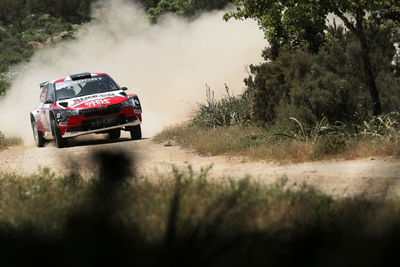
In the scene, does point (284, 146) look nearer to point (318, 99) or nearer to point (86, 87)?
point (318, 99)

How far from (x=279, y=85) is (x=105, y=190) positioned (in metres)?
7.55

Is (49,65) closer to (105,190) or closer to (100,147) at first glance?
(100,147)

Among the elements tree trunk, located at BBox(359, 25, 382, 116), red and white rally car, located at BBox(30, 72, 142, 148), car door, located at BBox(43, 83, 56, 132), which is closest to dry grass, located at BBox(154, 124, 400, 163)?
tree trunk, located at BBox(359, 25, 382, 116)

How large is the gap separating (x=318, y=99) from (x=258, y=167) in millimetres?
2540

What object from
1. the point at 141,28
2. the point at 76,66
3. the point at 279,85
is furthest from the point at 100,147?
the point at 141,28

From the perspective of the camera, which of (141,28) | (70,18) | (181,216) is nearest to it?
(181,216)

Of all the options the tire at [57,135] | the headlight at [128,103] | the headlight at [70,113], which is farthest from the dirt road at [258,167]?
the headlight at [128,103]

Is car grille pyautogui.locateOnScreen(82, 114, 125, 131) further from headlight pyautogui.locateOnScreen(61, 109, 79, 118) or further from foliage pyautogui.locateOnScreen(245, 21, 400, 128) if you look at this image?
foliage pyautogui.locateOnScreen(245, 21, 400, 128)

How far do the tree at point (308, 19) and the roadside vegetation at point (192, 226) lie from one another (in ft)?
21.5

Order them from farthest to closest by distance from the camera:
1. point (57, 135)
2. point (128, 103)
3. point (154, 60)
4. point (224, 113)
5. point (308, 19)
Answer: point (154, 60), point (224, 113), point (128, 103), point (57, 135), point (308, 19)

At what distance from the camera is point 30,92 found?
35.8m

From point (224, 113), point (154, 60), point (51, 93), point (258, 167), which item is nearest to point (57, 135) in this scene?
point (51, 93)

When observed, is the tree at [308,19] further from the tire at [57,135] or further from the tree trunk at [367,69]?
the tire at [57,135]

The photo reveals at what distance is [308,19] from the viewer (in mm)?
13992
